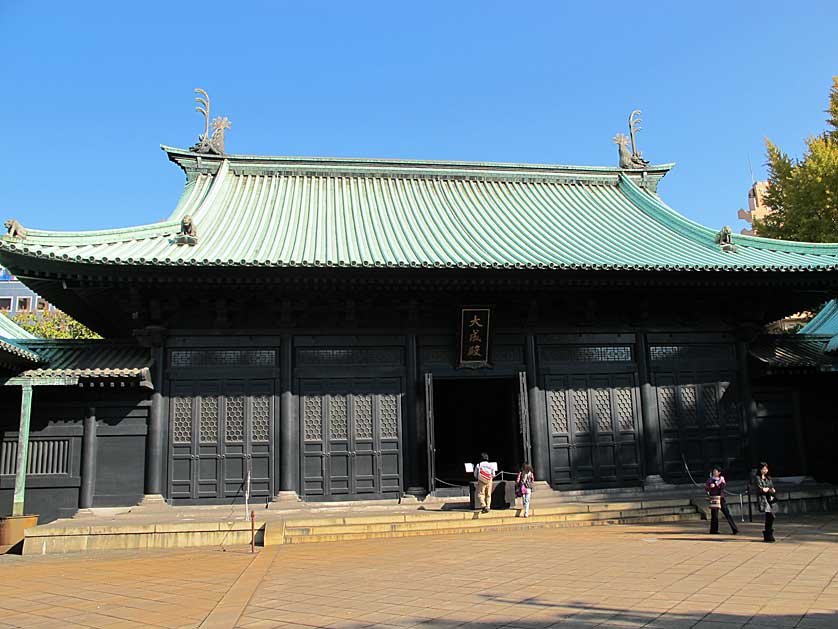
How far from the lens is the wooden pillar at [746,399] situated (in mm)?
15992

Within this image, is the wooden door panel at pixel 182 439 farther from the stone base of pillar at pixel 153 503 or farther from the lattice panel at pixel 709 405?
the lattice panel at pixel 709 405

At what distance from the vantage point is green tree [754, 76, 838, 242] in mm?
22266

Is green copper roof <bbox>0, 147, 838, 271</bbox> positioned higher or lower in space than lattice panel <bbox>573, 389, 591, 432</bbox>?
higher

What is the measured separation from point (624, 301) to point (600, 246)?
64.2 inches

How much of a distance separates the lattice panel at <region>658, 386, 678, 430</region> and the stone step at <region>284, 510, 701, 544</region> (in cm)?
234

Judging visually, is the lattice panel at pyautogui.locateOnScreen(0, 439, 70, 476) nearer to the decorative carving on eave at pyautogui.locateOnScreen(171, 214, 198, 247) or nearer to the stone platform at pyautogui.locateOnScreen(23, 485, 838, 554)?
the stone platform at pyautogui.locateOnScreen(23, 485, 838, 554)

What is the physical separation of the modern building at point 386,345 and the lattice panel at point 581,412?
0.16ft

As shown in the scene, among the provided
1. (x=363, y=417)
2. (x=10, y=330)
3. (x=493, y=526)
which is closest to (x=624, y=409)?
(x=493, y=526)

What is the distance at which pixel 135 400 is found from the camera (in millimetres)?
14219

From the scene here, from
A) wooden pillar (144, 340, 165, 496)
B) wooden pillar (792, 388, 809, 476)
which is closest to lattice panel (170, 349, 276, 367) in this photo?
wooden pillar (144, 340, 165, 496)

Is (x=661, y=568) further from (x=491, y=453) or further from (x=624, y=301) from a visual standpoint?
(x=491, y=453)

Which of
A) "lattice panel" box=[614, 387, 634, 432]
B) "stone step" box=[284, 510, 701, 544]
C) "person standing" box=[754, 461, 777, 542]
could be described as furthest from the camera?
"lattice panel" box=[614, 387, 634, 432]

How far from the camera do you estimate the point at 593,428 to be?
15.6 metres

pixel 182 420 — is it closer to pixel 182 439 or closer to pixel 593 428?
pixel 182 439
